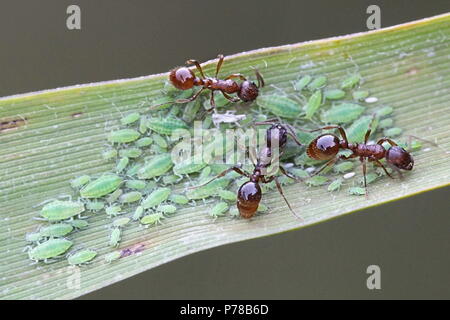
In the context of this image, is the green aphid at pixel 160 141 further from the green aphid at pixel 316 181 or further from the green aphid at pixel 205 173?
the green aphid at pixel 316 181

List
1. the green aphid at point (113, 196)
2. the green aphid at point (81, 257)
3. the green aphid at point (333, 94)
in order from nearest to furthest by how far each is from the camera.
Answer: the green aphid at point (81, 257)
the green aphid at point (113, 196)
the green aphid at point (333, 94)

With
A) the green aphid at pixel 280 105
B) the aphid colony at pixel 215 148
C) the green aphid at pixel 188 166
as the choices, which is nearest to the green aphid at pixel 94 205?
the aphid colony at pixel 215 148

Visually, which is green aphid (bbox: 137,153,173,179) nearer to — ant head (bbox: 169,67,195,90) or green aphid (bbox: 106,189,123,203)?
green aphid (bbox: 106,189,123,203)

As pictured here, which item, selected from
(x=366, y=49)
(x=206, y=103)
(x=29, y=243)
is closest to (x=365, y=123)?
(x=366, y=49)

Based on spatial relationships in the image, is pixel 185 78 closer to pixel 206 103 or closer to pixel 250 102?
pixel 206 103

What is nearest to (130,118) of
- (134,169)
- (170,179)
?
(134,169)
